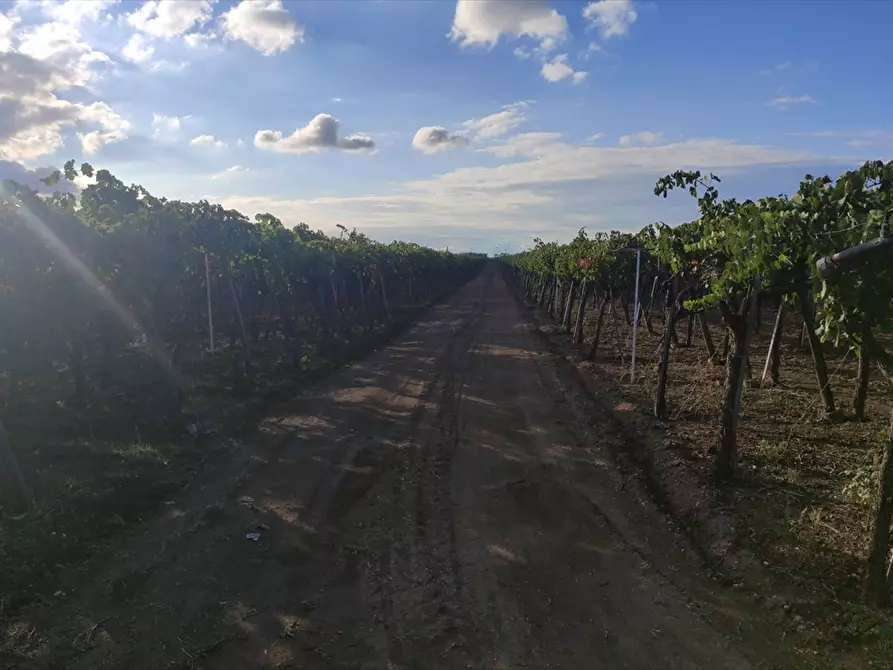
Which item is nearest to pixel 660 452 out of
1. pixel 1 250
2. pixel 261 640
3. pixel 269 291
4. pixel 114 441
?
pixel 261 640

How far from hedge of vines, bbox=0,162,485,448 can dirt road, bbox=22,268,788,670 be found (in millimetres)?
4459

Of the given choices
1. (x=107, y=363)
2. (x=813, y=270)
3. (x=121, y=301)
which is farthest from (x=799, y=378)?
(x=107, y=363)

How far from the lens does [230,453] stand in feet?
32.9

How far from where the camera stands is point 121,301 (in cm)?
1264

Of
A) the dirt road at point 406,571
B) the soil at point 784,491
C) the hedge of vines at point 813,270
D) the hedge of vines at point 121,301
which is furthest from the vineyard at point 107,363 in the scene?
the hedge of vines at point 813,270

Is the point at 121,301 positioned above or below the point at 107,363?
above

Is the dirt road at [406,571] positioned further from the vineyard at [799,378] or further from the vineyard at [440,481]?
the vineyard at [799,378]

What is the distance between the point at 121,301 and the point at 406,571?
981 centimetres

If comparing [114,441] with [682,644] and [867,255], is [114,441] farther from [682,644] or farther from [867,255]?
[867,255]

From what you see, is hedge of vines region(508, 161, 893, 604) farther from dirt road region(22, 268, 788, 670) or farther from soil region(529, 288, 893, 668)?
dirt road region(22, 268, 788, 670)

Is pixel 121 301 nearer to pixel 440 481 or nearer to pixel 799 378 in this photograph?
pixel 440 481

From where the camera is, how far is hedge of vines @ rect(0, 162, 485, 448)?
1088 centimetres

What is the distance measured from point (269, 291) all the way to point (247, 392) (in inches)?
309

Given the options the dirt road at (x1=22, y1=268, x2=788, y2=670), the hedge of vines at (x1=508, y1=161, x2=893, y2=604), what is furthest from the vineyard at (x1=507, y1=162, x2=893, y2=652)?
the dirt road at (x1=22, y1=268, x2=788, y2=670)
